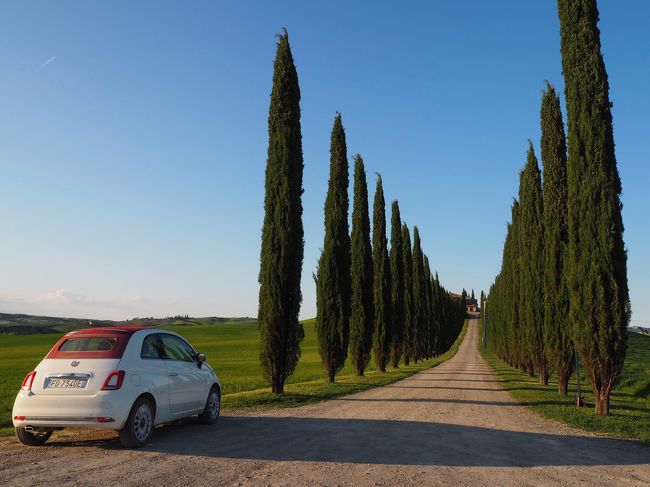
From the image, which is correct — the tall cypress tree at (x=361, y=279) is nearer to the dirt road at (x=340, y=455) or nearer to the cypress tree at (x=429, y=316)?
the dirt road at (x=340, y=455)

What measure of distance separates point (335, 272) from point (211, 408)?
48.2 feet

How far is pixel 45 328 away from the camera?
9031 centimetres

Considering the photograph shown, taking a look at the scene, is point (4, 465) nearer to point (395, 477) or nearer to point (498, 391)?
point (395, 477)

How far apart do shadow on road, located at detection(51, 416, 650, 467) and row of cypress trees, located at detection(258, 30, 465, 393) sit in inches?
252

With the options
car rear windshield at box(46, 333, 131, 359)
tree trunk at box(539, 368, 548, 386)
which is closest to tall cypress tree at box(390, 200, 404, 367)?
tree trunk at box(539, 368, 548, 386)

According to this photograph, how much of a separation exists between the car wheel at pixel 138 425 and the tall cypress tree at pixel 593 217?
393 inches

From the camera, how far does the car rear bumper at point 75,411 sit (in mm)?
7066

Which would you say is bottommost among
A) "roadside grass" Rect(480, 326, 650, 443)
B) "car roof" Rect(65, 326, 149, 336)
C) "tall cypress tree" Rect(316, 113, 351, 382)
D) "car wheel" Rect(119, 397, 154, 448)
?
"roadside grass" Rect(480, 326, 650, 443)

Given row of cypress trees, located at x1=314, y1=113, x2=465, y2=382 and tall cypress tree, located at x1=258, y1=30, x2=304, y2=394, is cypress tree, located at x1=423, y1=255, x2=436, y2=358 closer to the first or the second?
row of cypress trees, located at x1=314, y1=113, x2=465, y2=382

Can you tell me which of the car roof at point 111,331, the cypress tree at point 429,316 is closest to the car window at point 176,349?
the car roof at point 111,331

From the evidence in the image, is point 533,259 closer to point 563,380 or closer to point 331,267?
point 563,380

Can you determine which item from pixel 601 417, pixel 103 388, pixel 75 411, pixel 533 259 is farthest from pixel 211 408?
pixel 533 259

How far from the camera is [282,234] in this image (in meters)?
16.8

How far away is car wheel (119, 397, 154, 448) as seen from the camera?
726 cm
